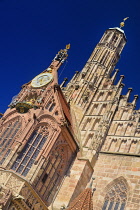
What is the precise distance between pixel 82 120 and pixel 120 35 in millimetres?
15138

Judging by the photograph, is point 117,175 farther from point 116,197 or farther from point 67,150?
point 67,150

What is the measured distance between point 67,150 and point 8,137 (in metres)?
4.93

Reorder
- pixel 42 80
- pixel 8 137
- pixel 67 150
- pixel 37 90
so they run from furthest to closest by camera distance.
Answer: pixel 42 80 < pixel 37 90 < pixel 67 150 < pixel 8 137

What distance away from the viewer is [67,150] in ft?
80.5

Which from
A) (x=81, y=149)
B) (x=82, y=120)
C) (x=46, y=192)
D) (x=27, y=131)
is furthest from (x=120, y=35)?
(x=46, y=192)

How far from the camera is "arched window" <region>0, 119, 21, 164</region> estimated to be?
888 inches

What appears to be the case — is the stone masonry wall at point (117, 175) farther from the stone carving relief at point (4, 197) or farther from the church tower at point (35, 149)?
the stone carving relief at point (4, 197)

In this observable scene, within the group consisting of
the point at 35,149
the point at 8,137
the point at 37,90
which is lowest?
the point at 35,149

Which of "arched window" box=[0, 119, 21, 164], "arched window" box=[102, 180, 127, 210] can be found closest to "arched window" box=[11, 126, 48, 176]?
"arched window" box=[0, 119, 21, 164]

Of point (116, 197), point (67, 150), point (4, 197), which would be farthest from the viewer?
point (67, 150)

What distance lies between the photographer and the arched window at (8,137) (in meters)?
22.6

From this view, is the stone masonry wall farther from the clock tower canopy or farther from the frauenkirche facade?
the clock tower canopy

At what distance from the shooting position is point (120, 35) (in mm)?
38500

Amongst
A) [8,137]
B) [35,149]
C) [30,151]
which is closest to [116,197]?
[35,149]
